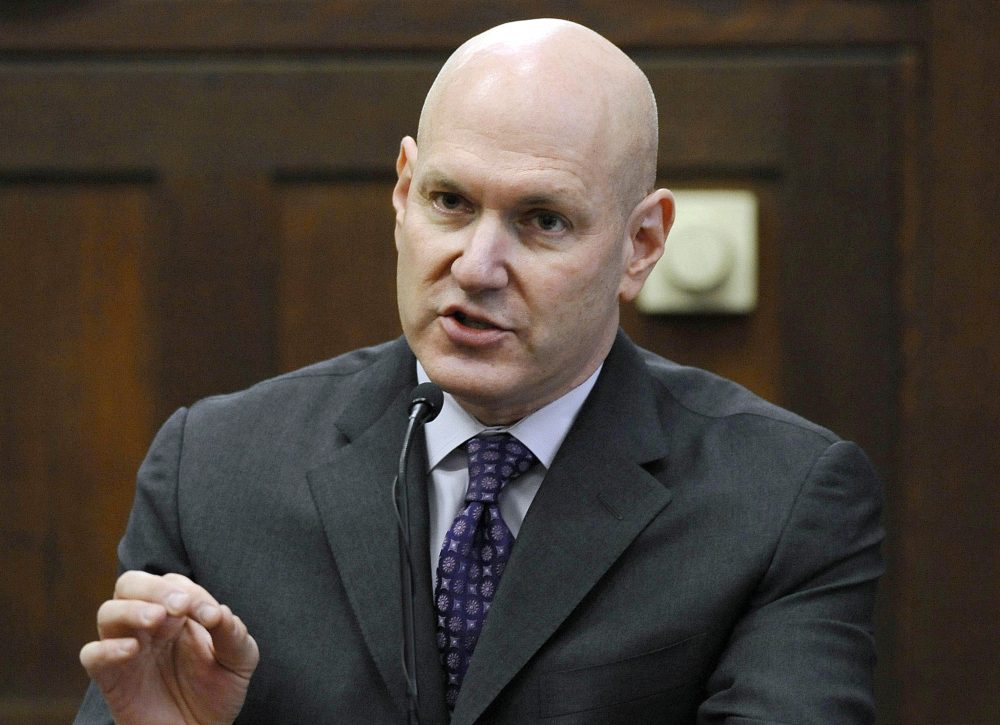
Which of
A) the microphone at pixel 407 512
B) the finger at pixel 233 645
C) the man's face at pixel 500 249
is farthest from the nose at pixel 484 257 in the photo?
the finger at pixel 233 645

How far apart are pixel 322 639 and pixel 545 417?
0.34m

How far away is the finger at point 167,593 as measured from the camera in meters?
1.38

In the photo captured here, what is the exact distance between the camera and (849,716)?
5.19 ft

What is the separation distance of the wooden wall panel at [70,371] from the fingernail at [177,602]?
46.4 inches

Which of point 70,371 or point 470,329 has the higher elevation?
point 470,329

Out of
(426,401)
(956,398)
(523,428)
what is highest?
(426,401)

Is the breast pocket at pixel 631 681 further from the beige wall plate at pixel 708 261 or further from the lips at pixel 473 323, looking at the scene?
the beige wall plate at pixel 708 261

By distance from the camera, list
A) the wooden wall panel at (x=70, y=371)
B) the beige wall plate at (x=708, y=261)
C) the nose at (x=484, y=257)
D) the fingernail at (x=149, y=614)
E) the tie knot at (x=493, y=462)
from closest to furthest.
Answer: the fingernail at (x=149, y=614)
the nose at (x=484, y=257)
the tie knot at (x=493, y=462)
the beige wall plate at (x=708, y=261)
the wooden wall panel at (x=70, y=371)

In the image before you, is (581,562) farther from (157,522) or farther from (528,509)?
(157,522)

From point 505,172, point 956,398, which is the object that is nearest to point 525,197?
point 505,172

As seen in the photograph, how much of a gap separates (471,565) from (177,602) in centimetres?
36

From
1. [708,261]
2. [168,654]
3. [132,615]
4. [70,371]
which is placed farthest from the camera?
[70,371]

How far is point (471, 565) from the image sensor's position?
164 cm

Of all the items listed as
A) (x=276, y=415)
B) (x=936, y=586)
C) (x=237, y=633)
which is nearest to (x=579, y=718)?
(x=237, y=633)
